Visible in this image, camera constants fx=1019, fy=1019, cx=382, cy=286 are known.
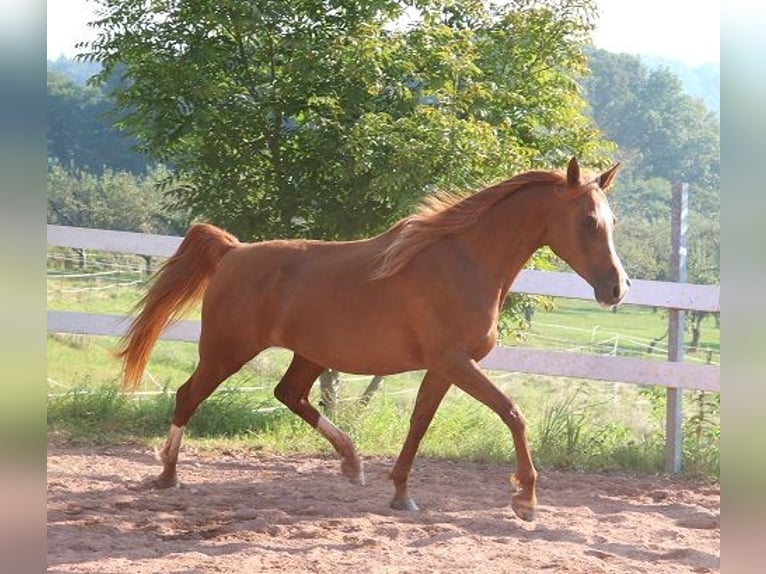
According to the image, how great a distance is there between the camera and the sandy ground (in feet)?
13.9

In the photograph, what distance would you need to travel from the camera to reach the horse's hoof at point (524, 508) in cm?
495

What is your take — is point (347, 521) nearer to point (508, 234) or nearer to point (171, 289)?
point (508, 234)

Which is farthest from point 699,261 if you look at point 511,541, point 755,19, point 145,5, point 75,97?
point 755,19

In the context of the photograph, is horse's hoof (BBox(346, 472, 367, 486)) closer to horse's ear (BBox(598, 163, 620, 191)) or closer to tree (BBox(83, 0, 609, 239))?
horse's ear (BBox(598, 163, 620, 191))

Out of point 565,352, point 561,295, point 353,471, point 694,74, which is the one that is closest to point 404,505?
point 353,471

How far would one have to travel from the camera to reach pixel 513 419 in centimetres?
487

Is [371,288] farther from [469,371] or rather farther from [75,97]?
[75,97]

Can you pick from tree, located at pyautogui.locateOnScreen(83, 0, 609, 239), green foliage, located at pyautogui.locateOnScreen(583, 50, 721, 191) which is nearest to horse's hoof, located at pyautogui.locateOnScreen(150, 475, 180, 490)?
tree, located at pyautogui.locateOnScreen(83, 0, 609, 239)

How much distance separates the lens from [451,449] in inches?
283

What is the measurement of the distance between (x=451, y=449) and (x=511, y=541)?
99.4 inches

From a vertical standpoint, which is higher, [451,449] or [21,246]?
[21,246]

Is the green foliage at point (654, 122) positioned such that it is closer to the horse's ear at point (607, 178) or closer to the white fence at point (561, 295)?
the white fence at point (561, 295)

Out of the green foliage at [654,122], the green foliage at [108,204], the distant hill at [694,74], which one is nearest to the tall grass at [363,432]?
the green foliage at [108,204]

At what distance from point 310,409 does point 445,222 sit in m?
1.38
